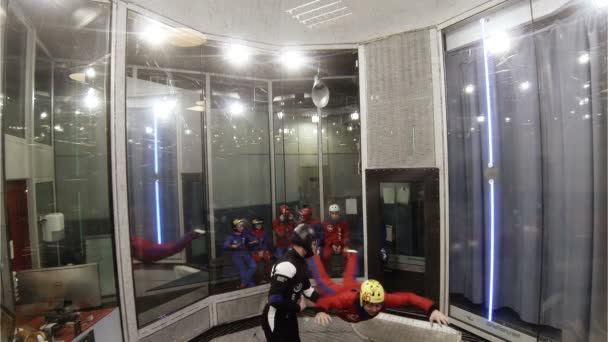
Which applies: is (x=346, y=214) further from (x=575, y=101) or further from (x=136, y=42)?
(x=136, y=42)

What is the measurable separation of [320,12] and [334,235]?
213cm

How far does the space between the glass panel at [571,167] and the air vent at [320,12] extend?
1265 mm

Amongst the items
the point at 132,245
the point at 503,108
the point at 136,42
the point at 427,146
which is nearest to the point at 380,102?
the point at 427,146

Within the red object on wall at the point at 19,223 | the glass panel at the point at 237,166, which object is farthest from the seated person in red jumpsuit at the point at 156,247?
the red object on wall at the point at 19,223

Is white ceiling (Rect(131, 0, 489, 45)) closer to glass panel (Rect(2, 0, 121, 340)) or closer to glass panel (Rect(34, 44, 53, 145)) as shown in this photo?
glass panel (Rect(2, 0, 121, 340))

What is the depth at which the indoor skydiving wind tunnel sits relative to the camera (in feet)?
5.45

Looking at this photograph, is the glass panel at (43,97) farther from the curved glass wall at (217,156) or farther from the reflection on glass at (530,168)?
the reflection on glass at (530,168)

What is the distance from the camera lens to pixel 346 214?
10.9 ft

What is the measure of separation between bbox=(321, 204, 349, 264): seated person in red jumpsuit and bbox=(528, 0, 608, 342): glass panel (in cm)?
159

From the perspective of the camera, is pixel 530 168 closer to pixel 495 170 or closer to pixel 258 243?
pixel 495 170

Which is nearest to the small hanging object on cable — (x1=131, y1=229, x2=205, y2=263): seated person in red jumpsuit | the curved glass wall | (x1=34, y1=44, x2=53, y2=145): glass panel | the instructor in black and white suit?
the curved glass wall

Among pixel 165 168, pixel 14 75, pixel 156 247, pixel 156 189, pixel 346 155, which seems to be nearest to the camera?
pixel 14 75

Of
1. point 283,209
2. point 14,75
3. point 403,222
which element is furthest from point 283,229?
point 14,75

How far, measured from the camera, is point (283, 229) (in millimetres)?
3178
